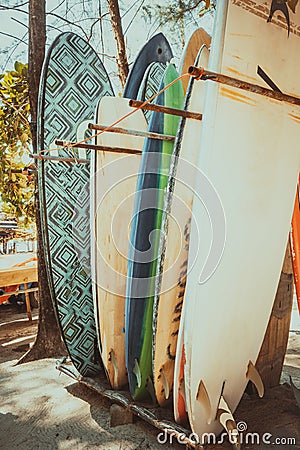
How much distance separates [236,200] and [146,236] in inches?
19.9

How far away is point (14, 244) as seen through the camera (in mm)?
9375

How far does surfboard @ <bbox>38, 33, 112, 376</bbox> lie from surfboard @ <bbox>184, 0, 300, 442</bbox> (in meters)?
1.02

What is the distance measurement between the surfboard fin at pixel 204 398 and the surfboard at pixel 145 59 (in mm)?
1616

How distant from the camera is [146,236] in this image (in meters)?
2.05

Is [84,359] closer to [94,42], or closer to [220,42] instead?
[220,42]

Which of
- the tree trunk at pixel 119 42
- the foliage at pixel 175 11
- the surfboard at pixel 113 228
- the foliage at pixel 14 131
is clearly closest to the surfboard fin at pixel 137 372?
the surfboard at pixel 113 228

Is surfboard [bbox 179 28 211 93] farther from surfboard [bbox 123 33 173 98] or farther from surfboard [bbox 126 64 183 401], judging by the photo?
surfboard [bbox 123 33 173 98]

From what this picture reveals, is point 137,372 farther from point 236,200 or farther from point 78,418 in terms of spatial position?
point 236,200

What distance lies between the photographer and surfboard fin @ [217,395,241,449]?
5.73ft

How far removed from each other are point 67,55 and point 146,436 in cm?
224

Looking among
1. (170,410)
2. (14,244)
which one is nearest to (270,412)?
(170,410)

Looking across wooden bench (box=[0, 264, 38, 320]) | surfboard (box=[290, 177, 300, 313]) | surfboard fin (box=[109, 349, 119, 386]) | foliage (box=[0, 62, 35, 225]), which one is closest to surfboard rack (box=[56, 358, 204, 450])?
surfboard fin (box=[109, 349, 119, 386])

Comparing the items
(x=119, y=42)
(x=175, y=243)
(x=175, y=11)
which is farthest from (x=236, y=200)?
(x=175, y=11)

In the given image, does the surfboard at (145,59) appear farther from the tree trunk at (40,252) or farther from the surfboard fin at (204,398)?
the surfboard fin at (204,398)
